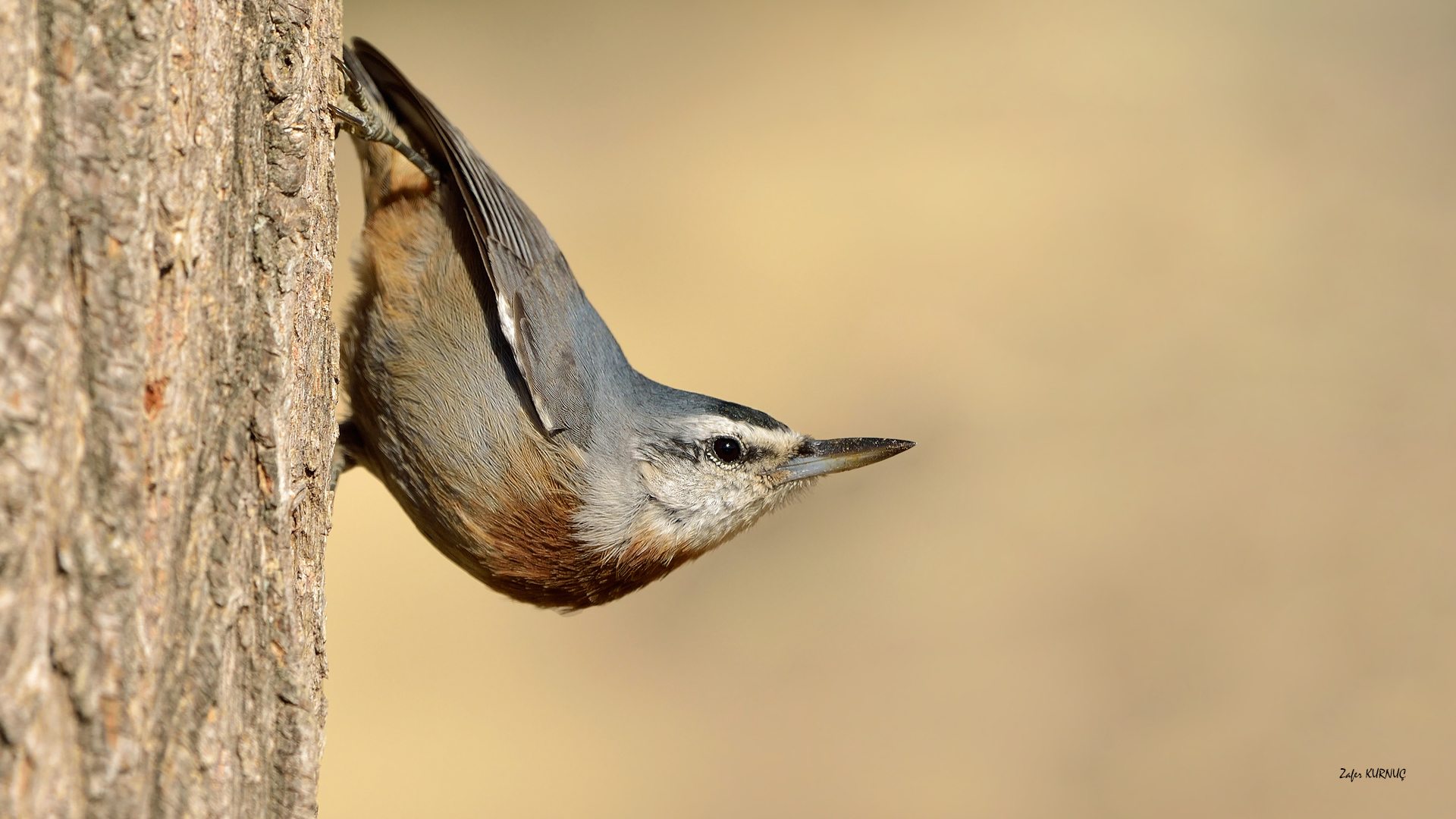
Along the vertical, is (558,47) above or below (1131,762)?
above

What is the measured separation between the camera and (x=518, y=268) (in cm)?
337

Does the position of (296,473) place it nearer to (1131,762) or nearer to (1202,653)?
(1131,762)

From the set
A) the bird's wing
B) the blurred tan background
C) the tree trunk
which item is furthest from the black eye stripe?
the blurred tan background

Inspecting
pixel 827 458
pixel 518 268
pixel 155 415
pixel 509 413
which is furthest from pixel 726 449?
pixel 155 415

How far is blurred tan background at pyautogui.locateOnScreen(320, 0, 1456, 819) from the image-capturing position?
584 cm

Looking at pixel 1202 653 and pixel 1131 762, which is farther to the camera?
pixel 1202 653

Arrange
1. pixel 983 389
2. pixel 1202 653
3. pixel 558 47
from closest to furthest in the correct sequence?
1. pixel 1202 653
2. pixel 983 389
3. pixel 558 47

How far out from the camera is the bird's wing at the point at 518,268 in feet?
10.4

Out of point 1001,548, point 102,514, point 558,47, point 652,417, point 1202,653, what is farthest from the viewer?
point 558,47

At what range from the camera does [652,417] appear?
11.1ft

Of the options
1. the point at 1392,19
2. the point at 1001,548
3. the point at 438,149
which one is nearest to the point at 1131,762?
the point at 1001,548

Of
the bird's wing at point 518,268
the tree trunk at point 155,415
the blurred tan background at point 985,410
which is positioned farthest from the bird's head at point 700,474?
the blurred tan background at point 985,410

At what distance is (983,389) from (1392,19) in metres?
4.79

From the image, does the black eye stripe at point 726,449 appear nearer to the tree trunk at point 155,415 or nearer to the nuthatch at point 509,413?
the nuthatch at point 509,413
